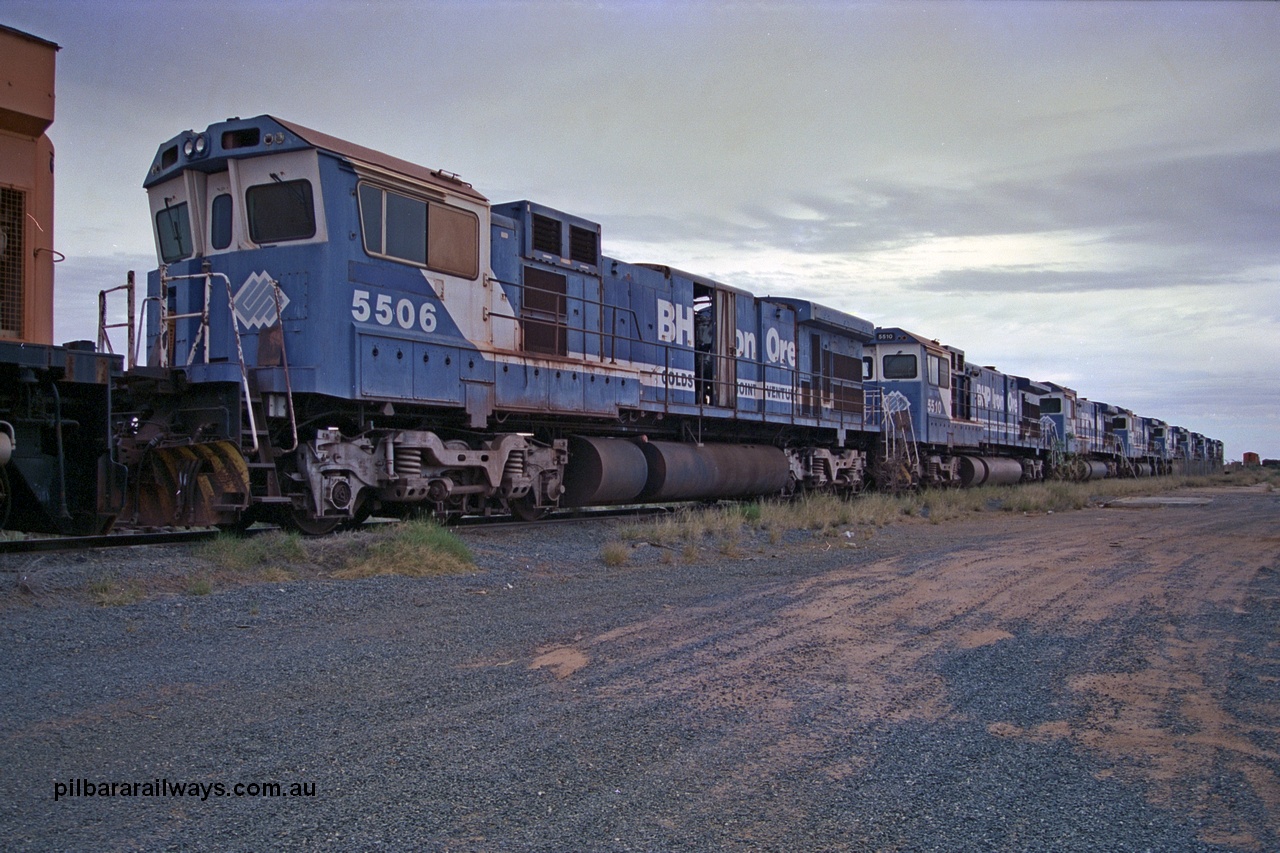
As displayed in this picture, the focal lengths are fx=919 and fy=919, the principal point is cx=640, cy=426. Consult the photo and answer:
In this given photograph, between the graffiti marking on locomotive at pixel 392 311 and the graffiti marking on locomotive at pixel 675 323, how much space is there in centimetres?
554

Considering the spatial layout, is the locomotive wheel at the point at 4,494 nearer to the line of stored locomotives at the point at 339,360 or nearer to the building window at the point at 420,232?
the line of stored locomotives at the point at 339,360

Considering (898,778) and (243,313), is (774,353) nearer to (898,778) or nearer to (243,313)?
(243,313)

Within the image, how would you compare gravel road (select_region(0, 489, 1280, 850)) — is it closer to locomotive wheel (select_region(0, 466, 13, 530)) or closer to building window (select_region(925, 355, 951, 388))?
locomotive wheel (select_region(0, 466, 13, 530))

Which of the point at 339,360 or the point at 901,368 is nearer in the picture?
the point at 339,360

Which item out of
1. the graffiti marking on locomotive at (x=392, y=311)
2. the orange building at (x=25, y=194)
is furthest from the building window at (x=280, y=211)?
the orange building at (x=25, y=194)

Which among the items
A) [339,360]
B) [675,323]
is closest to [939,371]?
[675,323]

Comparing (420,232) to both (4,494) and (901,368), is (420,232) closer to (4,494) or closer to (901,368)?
(4,494)

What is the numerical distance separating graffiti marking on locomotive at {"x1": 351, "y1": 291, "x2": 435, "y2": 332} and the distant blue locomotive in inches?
1.0

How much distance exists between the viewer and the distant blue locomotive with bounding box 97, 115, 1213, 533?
841 centimetres

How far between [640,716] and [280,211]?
7111 millimetres

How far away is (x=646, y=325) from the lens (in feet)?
47.6

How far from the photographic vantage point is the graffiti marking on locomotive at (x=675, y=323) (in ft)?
48.8

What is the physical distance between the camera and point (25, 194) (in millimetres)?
6844

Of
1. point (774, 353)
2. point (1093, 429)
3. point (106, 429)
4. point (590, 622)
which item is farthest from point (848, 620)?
point (1093, 429)
